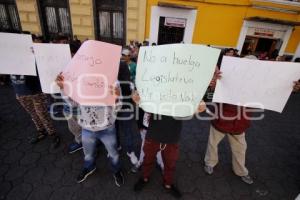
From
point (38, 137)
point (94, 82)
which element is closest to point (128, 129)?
point (94, 82)

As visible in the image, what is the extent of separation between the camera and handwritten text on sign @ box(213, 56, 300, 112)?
192cm

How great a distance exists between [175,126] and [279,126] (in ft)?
13.1

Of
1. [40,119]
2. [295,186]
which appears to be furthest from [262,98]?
[40,119]

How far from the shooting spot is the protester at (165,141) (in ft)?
6.78

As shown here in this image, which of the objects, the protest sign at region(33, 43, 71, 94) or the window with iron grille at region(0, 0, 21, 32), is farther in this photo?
the window with iron grille at region(0, 0, 21, 32)

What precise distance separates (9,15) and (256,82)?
11119 mm

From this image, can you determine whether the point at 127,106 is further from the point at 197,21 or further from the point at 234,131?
the point at 197,21

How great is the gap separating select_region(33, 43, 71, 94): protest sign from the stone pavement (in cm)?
141

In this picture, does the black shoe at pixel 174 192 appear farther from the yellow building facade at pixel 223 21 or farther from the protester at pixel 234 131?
the yellow building facade at pixel 223 21

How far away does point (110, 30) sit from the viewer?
9.27 m

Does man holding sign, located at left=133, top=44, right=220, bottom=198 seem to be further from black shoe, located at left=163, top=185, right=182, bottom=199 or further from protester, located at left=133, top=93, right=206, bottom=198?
black shoe, located at left=163, top=185, right=182, bottom=199

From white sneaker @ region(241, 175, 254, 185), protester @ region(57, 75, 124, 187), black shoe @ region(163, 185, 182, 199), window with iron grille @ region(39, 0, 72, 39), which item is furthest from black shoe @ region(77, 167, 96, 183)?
window with iron grille @ region(39, 0, 72, 39)

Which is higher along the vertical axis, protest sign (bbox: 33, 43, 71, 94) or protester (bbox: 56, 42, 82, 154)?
protest sign (bbox: 33, 43, 71, 94)

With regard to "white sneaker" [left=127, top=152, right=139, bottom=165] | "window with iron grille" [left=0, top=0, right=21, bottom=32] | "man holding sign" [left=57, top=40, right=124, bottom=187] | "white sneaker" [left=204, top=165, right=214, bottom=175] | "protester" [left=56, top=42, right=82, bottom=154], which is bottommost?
"white sneaker" [left=204, top=165, right=214, bottom=175]
